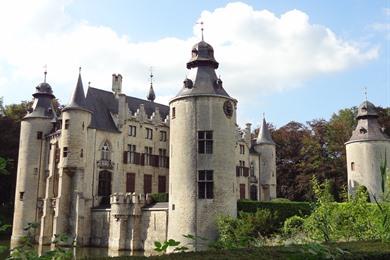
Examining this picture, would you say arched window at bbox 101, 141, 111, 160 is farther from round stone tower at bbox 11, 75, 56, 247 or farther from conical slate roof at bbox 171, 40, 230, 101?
conical slate roof at bbox 171, 40, 230, 101

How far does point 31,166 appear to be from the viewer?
38156 millimetres

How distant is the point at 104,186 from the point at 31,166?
23.0ft

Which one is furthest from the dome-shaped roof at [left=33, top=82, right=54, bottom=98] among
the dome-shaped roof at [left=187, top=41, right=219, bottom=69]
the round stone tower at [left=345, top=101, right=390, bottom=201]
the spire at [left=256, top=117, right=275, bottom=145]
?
the round stone tower at [left=345, top=101, right=390, bottom=201]

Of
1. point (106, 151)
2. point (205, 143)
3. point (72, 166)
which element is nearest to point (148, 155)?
point (106, 151)

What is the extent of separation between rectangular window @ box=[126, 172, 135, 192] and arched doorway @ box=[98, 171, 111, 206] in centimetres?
188

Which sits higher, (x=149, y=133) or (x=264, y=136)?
(x=264, y=136)

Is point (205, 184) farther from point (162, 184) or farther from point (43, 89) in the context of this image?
point (43, 89)

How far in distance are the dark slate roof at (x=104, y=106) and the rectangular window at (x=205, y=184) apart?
13411 millimetres

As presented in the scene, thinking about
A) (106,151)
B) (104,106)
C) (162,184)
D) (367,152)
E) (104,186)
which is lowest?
(104,186)

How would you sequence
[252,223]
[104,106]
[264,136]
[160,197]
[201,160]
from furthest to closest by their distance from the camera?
[264,136], [104,106], [160,197], [201,160], [252,223]

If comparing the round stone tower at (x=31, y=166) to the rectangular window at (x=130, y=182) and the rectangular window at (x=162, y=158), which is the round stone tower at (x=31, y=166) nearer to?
the rectangular window at (x=130, y=182)

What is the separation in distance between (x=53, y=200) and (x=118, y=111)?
28.9ft

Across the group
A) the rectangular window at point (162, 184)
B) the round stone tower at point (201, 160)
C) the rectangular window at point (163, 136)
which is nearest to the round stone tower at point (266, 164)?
the rectangular window at point (163, 136)

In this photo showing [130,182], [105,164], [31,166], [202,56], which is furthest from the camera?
[31,166]
